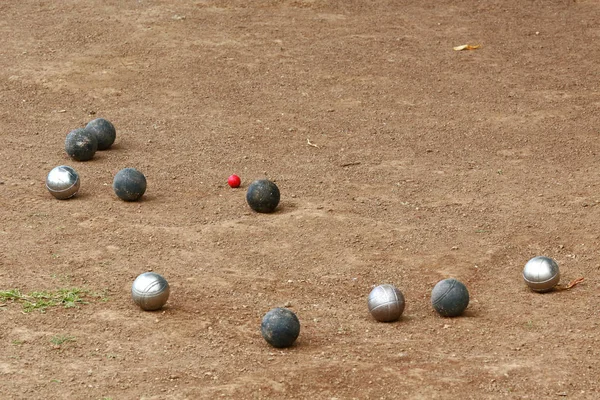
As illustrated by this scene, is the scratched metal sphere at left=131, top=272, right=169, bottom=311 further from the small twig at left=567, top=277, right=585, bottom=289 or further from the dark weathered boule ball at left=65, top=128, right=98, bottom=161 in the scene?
the dark weathered boule ball at left=65, top=128, right=98, bottom=161

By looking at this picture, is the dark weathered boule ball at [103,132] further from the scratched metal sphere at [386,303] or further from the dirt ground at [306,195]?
the scratched metal sphere at [386,303]

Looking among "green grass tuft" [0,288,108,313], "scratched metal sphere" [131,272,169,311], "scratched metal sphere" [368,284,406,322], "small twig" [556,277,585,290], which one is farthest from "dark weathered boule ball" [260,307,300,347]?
"small twig" [556,277,585,290]

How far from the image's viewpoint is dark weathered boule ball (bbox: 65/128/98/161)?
11.2m

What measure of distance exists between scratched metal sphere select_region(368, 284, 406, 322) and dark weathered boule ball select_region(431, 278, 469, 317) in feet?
0.97

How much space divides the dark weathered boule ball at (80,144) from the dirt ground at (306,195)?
177 millimetres

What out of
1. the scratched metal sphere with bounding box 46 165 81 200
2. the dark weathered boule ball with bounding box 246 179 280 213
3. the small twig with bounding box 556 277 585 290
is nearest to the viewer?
the small twig with bounding box 556 277 585 290

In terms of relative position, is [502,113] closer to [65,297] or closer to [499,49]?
[499,49]

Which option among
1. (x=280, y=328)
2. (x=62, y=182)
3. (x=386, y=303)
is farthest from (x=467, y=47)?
(x=280, y=328)

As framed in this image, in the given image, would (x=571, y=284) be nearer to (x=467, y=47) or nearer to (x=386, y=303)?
(x=386, y=303)

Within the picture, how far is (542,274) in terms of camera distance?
812 cm

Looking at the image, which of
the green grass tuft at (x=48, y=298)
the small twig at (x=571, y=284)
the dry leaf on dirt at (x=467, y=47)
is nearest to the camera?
the green grass tuft at (x=48, y=298)

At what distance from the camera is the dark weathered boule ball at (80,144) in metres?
11.2

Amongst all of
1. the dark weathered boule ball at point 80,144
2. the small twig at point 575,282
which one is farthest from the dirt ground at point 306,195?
the dark weathered boule ball at point 80,144

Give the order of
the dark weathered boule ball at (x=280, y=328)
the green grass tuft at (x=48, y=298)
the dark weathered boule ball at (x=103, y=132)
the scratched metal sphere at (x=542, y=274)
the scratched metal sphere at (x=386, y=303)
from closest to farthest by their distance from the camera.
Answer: the dark weathered boule ball at (x=280, y=328)
the scratched metal sphere at (x=386, y=303)
the green grass tuft at (x=48, y=298)
the scratched metal sphere at (x=542, y=274)
the dark weathered boule ball at (x=103, y=132)
